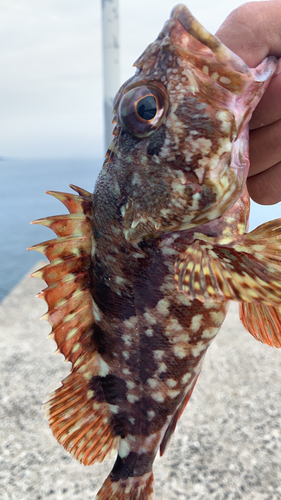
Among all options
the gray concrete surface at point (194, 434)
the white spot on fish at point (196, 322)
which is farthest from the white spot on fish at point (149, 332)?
the gray concrete surface at point (194, 434)

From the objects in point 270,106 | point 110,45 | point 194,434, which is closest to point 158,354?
point 270,106

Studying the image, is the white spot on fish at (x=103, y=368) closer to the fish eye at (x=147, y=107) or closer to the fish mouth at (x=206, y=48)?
the fish eye at (x=147, y=107)

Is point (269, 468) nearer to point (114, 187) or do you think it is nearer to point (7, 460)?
point (7, 460)

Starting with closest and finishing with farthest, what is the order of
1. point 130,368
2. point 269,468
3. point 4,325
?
point 130,368 < point 269,468 < point 4,325

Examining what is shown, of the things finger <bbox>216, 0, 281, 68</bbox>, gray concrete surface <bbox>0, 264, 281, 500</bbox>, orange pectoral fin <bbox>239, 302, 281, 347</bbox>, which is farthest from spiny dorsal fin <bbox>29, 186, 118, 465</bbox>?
gray concrete surface <bbox>0, 264, 281, 500</bbox>

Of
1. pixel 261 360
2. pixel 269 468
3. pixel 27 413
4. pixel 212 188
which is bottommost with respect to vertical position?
pixel 269 468

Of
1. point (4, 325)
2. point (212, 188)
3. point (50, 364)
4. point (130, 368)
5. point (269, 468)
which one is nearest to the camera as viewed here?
point (212, 188)

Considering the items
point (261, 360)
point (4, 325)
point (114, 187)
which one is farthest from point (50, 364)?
point (114, 187)
